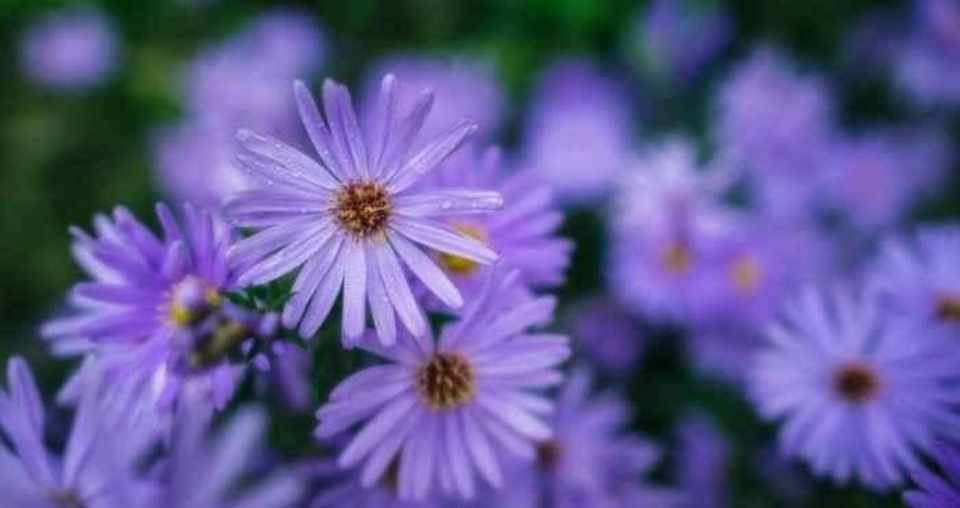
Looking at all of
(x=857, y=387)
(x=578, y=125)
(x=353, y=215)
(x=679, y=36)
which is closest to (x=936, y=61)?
(x=679, y=36)

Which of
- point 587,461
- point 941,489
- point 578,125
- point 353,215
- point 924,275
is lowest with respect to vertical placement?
point 941,489

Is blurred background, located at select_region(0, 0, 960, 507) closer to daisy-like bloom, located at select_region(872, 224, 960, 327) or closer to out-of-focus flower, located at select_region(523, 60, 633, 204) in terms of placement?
out-of-focus flower, located at select_region(523, 60, 633, 204)

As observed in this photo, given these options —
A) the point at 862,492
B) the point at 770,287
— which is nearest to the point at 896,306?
the point at 862,492

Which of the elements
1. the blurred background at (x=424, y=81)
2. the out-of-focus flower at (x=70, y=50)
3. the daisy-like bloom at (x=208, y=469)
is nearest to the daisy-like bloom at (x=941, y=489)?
the daisy-like bloom at (x=208, y=469)

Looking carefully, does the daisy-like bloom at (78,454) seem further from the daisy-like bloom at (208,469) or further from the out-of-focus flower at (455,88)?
the out-of-focus flower at (455,88)

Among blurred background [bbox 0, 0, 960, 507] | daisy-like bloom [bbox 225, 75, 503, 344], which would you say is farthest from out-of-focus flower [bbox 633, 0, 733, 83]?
daisy-like bloom [bbox 225, 75, 503, 344]

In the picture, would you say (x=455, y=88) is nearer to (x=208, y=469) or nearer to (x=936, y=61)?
(x=936, y=61)

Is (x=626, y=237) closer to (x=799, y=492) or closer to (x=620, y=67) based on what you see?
(x=799, y=492)

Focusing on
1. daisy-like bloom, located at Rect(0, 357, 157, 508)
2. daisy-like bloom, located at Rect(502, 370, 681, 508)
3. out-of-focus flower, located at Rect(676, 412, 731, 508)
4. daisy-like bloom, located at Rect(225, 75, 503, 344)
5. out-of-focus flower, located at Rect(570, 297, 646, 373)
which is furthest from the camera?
out-of-focus flower, located at Rect(570, 297, 646, 373)
